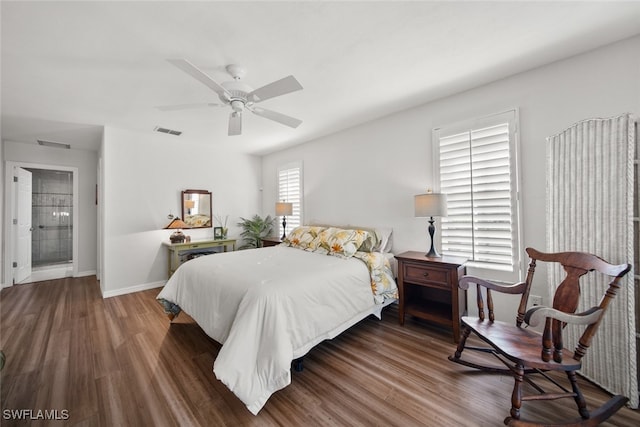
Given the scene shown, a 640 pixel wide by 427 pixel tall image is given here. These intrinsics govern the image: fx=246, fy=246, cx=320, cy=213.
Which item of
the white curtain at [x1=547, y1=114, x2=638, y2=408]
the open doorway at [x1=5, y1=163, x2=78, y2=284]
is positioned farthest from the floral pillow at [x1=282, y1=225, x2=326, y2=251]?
the open doorway at [x1=5, y1=163, x2=78, y2=284]

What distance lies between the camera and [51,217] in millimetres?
6051

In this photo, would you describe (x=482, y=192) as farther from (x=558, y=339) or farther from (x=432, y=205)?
(x=558, y=339)

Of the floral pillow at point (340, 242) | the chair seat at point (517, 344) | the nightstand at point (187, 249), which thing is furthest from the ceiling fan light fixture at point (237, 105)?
the nightstand at point (187, 249)

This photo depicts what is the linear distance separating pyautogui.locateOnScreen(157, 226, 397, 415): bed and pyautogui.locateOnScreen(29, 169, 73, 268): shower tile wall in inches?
233

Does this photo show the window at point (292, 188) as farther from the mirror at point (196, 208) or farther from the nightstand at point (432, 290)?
the nightstand at point (432, 290)

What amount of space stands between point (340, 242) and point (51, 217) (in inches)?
295

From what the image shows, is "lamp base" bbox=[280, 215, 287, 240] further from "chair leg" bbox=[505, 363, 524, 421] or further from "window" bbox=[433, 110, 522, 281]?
"chair leg" bbox=[505, 363, 524, 421]

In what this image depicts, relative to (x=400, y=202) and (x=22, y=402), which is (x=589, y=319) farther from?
(x=22, y=402)

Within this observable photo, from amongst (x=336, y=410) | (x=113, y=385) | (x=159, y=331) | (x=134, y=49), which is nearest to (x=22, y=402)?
(x=113, y=385)

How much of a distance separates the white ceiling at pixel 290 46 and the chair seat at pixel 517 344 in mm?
2212

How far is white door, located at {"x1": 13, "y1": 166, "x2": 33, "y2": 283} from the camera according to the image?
437 centimetres

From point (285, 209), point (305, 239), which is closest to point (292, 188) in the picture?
point (285, 209)

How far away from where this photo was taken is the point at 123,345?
235 cm

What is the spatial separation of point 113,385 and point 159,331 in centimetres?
84
